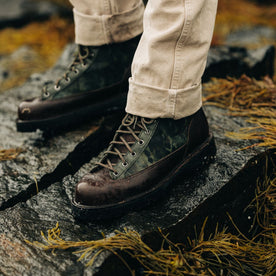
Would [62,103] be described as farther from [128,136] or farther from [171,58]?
[171,58]

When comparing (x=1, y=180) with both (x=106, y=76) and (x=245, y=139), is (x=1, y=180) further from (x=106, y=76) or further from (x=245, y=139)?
(x=245, y=139)

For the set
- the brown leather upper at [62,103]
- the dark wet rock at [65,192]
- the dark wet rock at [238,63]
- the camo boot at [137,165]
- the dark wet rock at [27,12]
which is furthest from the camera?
the dark wet rock at [27,12]

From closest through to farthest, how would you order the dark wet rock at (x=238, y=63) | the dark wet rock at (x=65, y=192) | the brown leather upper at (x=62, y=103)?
the dark wet rock at (x=65, y=192), the brown leather upper at (x=62, y=103), the dark wet rock at (x=238, y=63)

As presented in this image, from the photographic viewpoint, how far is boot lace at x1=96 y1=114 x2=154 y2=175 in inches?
57.7

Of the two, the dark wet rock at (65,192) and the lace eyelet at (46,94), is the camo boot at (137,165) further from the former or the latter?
the lace eyelet at (46,94)

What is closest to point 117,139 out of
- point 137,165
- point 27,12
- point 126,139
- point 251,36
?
point 126,139

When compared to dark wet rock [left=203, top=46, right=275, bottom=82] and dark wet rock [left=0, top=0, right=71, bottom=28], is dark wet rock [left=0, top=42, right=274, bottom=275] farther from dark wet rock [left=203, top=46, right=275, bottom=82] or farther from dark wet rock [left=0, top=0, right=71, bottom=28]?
dark wet rock [left=0, top=0, right=71, bottom=28]

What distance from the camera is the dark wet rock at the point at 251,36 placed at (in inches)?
161

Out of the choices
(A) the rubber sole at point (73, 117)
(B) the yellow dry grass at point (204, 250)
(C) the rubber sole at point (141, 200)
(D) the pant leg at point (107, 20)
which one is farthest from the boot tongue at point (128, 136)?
(D) the pant leg at point (107, 20)

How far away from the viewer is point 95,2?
5.89 ft

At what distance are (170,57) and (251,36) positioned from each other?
3.35 metres

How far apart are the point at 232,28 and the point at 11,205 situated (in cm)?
405

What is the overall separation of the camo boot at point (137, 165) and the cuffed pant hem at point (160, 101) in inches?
2.0

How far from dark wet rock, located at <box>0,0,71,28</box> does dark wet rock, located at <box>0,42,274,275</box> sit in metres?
3.67
